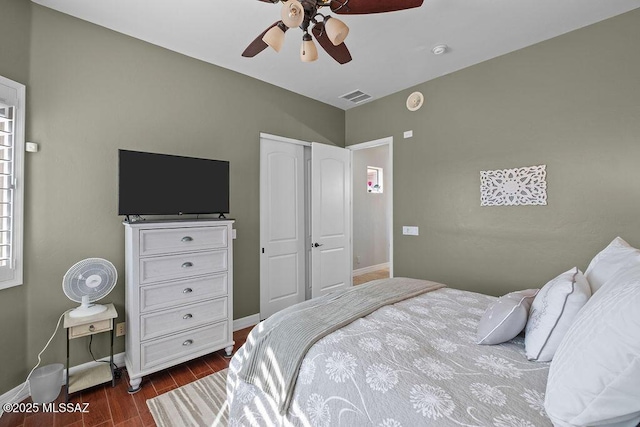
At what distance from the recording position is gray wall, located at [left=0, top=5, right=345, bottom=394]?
6.81ft

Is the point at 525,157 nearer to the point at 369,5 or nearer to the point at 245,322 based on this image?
the point at 369,5

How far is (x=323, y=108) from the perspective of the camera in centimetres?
411

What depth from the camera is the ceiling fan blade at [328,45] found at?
5.99ft

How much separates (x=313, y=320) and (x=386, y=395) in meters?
0.58

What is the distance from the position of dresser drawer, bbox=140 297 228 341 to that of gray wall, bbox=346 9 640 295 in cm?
228

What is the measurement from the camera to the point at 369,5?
1589 mm

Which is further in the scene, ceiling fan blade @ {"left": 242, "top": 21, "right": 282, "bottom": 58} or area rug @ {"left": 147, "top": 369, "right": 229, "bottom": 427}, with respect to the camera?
ceiling fan blade @ {"left": 242, "top": 21, "right": 282, "bottom": 58}

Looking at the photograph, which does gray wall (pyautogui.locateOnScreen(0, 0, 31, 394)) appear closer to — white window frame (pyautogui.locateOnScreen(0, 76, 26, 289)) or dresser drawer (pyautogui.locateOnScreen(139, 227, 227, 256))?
white window frame (pyautogui.locateOnScreen(0, 76, 26, 289))

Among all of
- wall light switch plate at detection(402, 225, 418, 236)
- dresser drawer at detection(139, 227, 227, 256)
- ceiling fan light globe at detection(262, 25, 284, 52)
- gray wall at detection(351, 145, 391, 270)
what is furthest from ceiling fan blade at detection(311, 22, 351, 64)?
gray wall at detection(351, 145, 391, 270)

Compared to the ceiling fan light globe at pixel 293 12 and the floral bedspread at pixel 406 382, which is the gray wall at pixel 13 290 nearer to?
the floral bedspread at pixel 406 382

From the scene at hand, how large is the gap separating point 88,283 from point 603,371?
9.27 ft

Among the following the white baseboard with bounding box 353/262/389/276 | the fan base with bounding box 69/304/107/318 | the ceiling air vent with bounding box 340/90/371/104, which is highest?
the ceiling air vent with bounding box 340/90/371/104

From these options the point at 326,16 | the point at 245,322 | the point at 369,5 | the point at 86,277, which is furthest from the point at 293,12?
the point at 245,322

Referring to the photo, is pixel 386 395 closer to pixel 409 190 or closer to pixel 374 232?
pixel 409 190
